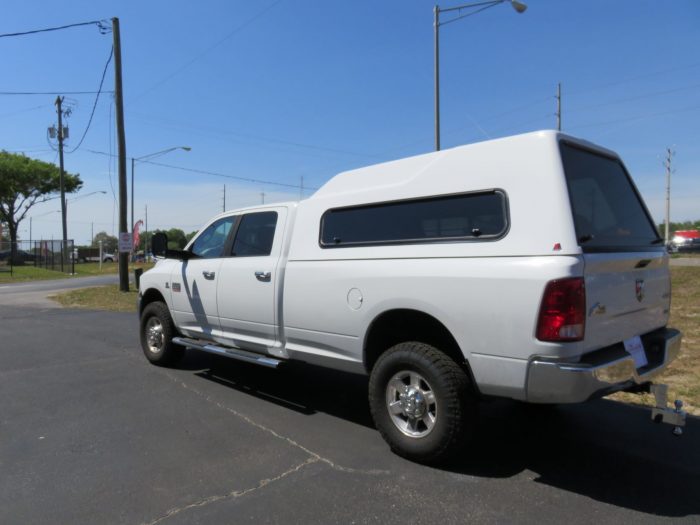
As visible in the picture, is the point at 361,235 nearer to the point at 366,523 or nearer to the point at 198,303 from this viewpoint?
the point at 366,523

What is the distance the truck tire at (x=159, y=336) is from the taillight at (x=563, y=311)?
4.77 meters

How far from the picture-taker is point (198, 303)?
5.88 m

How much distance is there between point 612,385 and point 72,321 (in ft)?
34.9

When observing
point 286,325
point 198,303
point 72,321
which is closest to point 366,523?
point 286,325

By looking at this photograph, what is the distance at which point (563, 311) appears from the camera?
9.76 feet

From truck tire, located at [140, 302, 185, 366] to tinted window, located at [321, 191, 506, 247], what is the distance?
2920 mm

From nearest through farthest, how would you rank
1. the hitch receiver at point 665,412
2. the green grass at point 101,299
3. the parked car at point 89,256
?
the hitch receiver at point 665,412 < the green grass at point 101,299 < the parked car at point 89,256

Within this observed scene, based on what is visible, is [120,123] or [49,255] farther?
[49,255]

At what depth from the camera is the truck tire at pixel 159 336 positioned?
21.0ft

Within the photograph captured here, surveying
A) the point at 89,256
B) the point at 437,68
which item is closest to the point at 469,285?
the point at 437,68

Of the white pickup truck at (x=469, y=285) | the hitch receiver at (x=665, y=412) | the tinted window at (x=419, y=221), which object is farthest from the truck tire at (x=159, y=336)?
the hitch receiver at (x=665, y=412)

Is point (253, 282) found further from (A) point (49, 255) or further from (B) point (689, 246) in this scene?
(B) point (689, 246)

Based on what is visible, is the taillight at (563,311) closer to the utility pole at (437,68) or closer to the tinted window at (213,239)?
the tinted window at (213,239)

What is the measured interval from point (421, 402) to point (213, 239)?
332 centimetres
